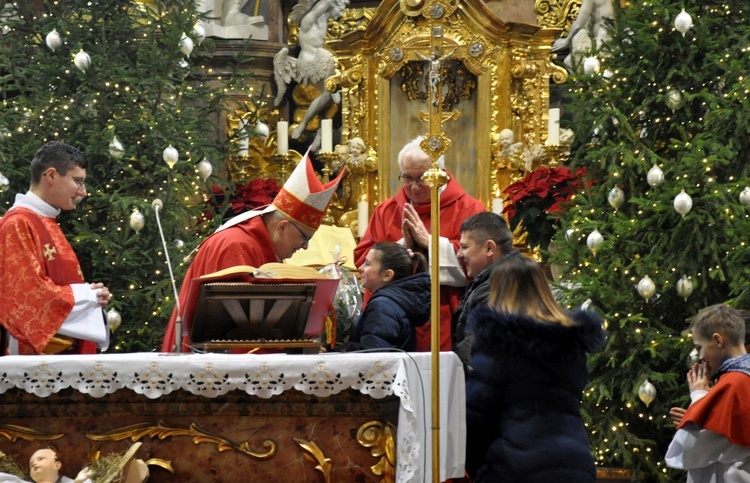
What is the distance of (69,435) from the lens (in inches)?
177

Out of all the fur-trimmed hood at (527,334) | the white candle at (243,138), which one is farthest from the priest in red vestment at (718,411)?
the white candle at (243,138)

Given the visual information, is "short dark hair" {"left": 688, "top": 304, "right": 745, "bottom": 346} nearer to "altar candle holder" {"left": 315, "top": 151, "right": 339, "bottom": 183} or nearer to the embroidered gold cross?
the embroidered gold cross

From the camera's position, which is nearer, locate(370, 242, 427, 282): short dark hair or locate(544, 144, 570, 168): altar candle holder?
locate(370, 242, 427, 282): short dark hair

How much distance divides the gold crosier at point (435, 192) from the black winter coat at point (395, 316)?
2.68 feet

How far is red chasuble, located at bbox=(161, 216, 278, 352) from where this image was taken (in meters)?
5.74

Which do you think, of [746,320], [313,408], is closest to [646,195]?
[746,320]

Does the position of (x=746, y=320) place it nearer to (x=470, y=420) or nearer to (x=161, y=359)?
(x=470, y=420)

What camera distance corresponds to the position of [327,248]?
906 centimetres

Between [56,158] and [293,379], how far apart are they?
7.65 ft

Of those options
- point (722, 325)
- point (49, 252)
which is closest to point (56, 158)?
point (49, 252)

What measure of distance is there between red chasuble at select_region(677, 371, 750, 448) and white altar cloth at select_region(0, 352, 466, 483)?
156 cm

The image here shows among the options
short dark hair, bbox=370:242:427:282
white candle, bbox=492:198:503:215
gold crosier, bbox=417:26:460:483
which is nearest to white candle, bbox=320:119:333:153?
white candle, bbox=492:198:503:215

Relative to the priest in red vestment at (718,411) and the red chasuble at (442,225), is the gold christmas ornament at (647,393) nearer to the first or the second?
the priest in red vestment at (718,411)

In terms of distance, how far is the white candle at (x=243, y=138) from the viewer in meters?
9.57
